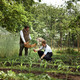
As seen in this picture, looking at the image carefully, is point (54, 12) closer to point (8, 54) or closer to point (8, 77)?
point (8, 54)

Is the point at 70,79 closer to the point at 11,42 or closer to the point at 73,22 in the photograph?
the point at 11,42

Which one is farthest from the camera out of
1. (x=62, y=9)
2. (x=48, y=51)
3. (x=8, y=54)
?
(x=62, y=9)

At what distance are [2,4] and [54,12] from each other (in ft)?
66.9

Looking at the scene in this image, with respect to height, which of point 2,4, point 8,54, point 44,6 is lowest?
point 8,54

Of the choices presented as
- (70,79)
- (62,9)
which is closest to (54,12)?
(62,9)

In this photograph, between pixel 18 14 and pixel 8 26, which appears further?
pixel 8 26

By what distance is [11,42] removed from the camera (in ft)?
28.3

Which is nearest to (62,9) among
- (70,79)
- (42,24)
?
(42,24)

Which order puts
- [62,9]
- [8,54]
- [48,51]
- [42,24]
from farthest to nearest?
[42,24] < [62,9] < [8,54] < [48,51]

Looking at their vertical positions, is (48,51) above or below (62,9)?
below

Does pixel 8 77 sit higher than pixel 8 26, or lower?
lower

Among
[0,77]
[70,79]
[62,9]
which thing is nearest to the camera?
[0,77]

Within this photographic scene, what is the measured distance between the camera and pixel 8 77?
3273 millimetres

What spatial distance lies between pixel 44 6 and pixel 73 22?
25.4 metres
